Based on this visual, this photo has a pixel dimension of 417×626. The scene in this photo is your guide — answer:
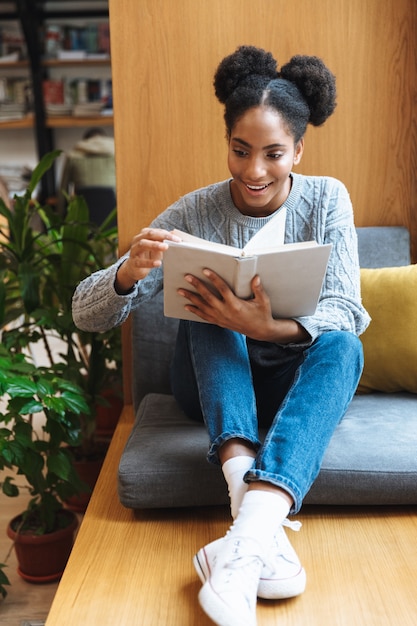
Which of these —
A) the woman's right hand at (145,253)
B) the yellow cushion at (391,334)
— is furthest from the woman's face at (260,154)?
the yellow cushion at (391,334)

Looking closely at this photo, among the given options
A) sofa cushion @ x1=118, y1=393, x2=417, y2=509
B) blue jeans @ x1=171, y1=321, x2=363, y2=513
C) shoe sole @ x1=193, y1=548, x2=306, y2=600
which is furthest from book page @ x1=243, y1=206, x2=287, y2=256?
shoe sole @ x1=193, y1=548, x2=306, y2=600

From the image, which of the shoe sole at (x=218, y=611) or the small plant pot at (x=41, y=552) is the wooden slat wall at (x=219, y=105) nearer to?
the small plant pot at (x=41, y=552)

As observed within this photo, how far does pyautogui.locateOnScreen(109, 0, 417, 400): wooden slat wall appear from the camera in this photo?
2.00 m

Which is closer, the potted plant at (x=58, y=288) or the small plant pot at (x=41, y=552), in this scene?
the small plant pot at (x=41, y=552)

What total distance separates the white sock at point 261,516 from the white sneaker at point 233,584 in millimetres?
13

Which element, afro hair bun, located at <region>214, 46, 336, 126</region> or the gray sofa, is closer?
the gray sofa

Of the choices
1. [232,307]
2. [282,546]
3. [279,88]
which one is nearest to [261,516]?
[282,546]

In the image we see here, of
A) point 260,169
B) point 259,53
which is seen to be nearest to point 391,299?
point 260,169

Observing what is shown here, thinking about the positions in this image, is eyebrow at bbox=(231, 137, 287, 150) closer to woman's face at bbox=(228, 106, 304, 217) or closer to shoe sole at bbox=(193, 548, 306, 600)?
woman's face at bbox=(228, 106, 304, 217)

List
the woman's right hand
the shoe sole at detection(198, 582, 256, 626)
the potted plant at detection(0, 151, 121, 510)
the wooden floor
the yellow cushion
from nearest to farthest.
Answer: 1. the shoe sole at detection(198, 582, 256, 626)
2. the wooden floor
3. the woman's right hand
4. the yellow cushion
5. the potted plant at detection(0, 151, 121, 510)

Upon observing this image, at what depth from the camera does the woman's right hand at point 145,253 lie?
1.37m

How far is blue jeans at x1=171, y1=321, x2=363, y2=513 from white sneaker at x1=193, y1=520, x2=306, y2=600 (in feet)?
0.25

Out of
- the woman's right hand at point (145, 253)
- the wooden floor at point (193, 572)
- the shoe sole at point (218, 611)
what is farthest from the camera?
the woman's right hand at point (145, 253)

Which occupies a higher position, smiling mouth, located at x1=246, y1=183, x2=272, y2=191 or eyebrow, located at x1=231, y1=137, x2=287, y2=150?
eyebrow, located at x1=231, y1=137, x2=287, y2=150
